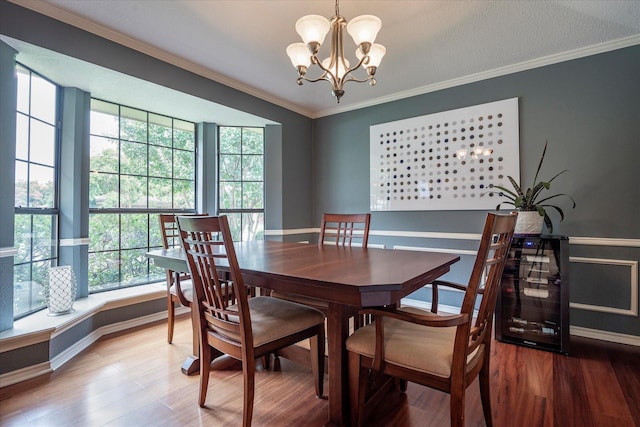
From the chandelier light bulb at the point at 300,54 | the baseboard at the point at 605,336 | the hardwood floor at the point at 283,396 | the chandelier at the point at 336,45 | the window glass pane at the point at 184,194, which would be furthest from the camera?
the window glass pane at the point at 184,194

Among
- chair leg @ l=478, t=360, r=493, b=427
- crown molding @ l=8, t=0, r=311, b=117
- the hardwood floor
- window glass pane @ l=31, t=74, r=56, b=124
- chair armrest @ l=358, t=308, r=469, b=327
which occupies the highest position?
crown molding @ l=8, t=0, r=311, b=117

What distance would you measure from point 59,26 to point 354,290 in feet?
8.76

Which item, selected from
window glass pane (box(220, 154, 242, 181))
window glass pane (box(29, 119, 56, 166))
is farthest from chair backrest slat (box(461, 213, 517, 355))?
window glass pane (box(220, 154, 242, 181))

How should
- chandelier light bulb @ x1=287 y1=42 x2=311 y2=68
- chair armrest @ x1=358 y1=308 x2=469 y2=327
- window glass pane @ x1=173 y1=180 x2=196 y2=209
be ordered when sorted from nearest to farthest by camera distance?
chair armrest @ x1=358 y1=308 x2=469 y2=327, chandelier light bulb @ x1=287 y1=42 x2=311 y2=68, window glass pane @ x1=173 y1=180 x2=196 y2=209

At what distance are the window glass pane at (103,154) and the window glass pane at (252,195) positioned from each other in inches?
56.0

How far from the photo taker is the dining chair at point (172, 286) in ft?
7.29

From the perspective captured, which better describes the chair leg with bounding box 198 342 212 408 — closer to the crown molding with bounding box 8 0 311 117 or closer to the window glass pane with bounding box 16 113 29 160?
the window glass pane with bounding box 16 113 29 160

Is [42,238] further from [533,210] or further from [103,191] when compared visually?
[533,210]

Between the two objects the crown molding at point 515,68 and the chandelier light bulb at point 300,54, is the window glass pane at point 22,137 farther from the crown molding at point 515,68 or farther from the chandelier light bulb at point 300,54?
the crown molding at point 515,68

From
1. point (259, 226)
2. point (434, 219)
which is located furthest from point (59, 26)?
point (434, 219)

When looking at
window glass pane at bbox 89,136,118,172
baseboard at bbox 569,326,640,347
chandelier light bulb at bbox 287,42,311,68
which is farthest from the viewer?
window glass pane at bbox 89,136,118,172

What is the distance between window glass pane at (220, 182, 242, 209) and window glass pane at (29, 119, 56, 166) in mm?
1647

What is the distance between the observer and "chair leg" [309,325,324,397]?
5.65ft

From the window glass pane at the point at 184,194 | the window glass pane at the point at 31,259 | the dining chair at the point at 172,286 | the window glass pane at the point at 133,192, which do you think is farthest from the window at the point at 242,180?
the window glass pane at the point at 31,259
